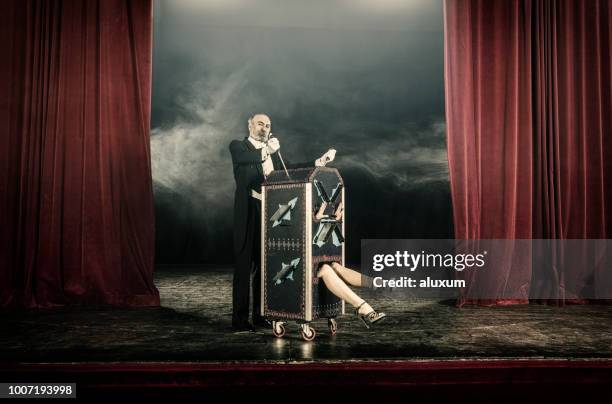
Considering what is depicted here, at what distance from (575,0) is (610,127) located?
3.67 ft

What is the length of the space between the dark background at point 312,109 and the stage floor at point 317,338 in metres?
3.42

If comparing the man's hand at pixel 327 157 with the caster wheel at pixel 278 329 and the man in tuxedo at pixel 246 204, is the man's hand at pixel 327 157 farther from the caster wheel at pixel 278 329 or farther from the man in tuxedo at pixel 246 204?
the caster wheel at pixel 278 329

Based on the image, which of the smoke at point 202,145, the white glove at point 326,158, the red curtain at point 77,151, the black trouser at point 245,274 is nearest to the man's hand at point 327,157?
the white glove at point 326,158

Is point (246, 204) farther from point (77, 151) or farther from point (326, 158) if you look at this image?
point (77, 151)

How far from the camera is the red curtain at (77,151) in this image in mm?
3859

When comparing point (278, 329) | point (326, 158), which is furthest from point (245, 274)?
point (326, 158)

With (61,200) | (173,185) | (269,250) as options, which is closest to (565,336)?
(269,250)

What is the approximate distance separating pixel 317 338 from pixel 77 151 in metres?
2.57

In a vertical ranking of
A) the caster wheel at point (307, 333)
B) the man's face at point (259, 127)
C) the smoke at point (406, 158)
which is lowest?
the caster wheel at point (307, 333)

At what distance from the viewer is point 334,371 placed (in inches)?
87.4

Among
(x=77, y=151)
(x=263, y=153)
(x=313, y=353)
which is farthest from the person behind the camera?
(x=77, y=151)

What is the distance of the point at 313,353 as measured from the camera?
7.80 feet

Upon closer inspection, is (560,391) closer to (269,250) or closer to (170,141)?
(269,250)

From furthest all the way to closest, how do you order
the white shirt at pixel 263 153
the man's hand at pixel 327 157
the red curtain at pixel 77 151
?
the red curtain at pixel 77 151
the white shirt at pixel 263 153
the man's hand at pixel 327 157
